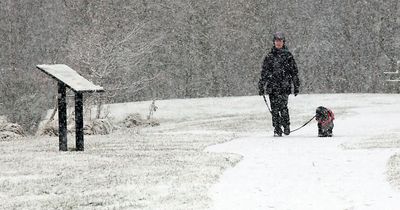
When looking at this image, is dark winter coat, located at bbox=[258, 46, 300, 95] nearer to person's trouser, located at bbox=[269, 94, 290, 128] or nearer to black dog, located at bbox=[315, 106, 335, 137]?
person's trouser, located at bbox=[269, 94, 290, 128]

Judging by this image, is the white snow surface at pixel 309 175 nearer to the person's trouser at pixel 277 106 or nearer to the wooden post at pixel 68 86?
the person's trouser at pixel 277 106

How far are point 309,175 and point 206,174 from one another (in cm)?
140

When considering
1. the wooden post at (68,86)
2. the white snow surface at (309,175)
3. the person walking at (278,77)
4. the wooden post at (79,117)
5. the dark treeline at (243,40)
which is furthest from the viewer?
the dark treeline at (243,40)

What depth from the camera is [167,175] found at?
902 cm

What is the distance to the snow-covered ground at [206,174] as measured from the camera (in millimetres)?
7328

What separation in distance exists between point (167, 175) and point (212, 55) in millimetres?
40206

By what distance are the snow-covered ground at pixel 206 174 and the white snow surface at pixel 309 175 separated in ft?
0.04

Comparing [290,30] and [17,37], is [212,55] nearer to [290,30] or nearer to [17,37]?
[290,30]

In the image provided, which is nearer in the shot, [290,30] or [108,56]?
[108,56]

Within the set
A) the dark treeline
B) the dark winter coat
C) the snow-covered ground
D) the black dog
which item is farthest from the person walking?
the dark treeline

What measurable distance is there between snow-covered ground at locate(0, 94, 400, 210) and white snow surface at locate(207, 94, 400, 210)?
1cm

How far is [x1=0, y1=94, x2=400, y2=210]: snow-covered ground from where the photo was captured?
24.0ft

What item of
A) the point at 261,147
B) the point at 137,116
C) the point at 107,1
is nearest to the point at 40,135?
the point at 137,116

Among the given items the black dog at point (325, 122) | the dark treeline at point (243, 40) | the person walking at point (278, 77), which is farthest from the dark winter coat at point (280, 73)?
the dark treeline at point (243, 40)
